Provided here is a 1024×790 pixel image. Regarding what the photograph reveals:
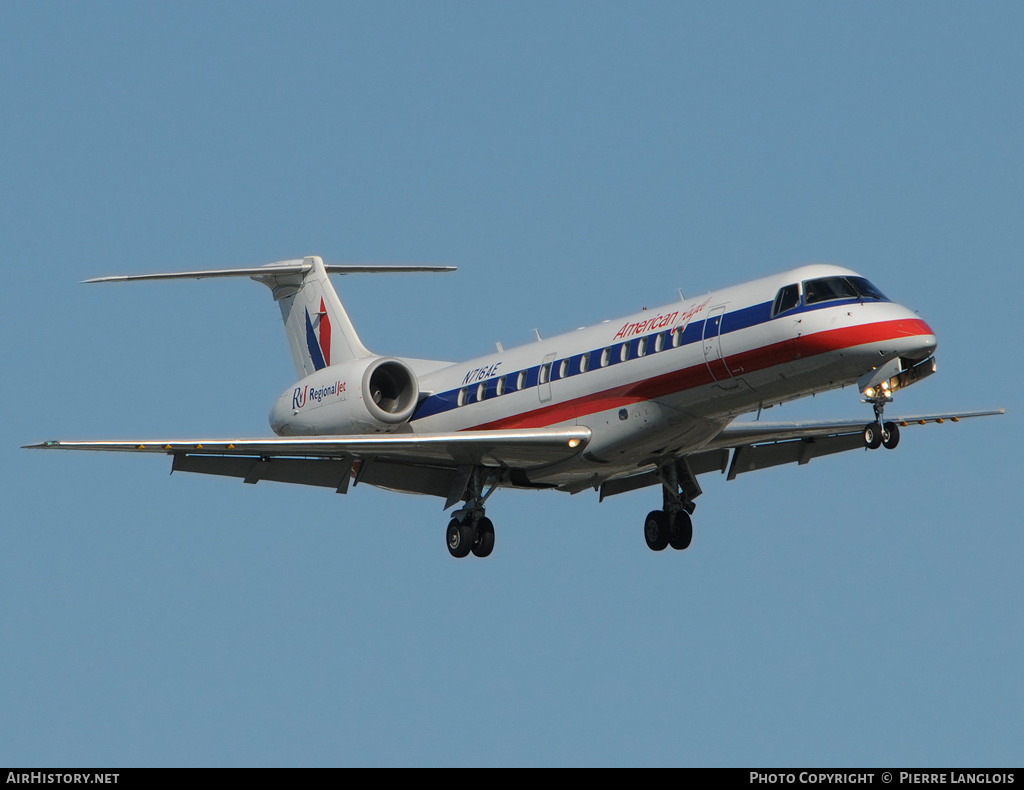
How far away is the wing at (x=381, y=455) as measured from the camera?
2294cm

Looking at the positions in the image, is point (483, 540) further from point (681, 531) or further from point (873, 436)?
point (873, 436)

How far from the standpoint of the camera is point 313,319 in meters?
28.5

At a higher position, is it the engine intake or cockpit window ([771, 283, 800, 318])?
the engine intake

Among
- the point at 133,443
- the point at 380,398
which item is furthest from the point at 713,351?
the point at 133,443

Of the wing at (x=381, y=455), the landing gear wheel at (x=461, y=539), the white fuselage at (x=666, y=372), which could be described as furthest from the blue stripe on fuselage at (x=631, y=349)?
the landing gear wheel at (x=461, y=539)

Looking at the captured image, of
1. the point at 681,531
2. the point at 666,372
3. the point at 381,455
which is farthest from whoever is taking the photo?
the point at 681,531

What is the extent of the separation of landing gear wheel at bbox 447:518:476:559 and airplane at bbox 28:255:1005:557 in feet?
0.07

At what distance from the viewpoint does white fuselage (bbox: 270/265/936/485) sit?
67.0 feet

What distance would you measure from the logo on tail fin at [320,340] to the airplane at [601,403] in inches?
1.0

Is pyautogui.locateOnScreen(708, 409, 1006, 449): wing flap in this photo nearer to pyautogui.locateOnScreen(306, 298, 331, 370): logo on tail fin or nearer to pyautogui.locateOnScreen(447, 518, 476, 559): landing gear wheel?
pyautogui.locateOnScreen(447, 518, 476, 559): landing gear wheel

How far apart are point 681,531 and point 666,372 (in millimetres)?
3905

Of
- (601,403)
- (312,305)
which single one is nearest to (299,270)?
(312,305)

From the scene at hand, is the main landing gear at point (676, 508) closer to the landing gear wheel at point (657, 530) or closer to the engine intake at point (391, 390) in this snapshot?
the landing gear wheel at point (657, 530)

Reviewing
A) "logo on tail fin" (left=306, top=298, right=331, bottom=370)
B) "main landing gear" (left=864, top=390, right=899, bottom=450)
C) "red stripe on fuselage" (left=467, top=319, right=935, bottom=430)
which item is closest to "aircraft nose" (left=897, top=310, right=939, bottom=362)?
"red stripe on fuselage" (left=467, top=319, right=935, bottom=430)
